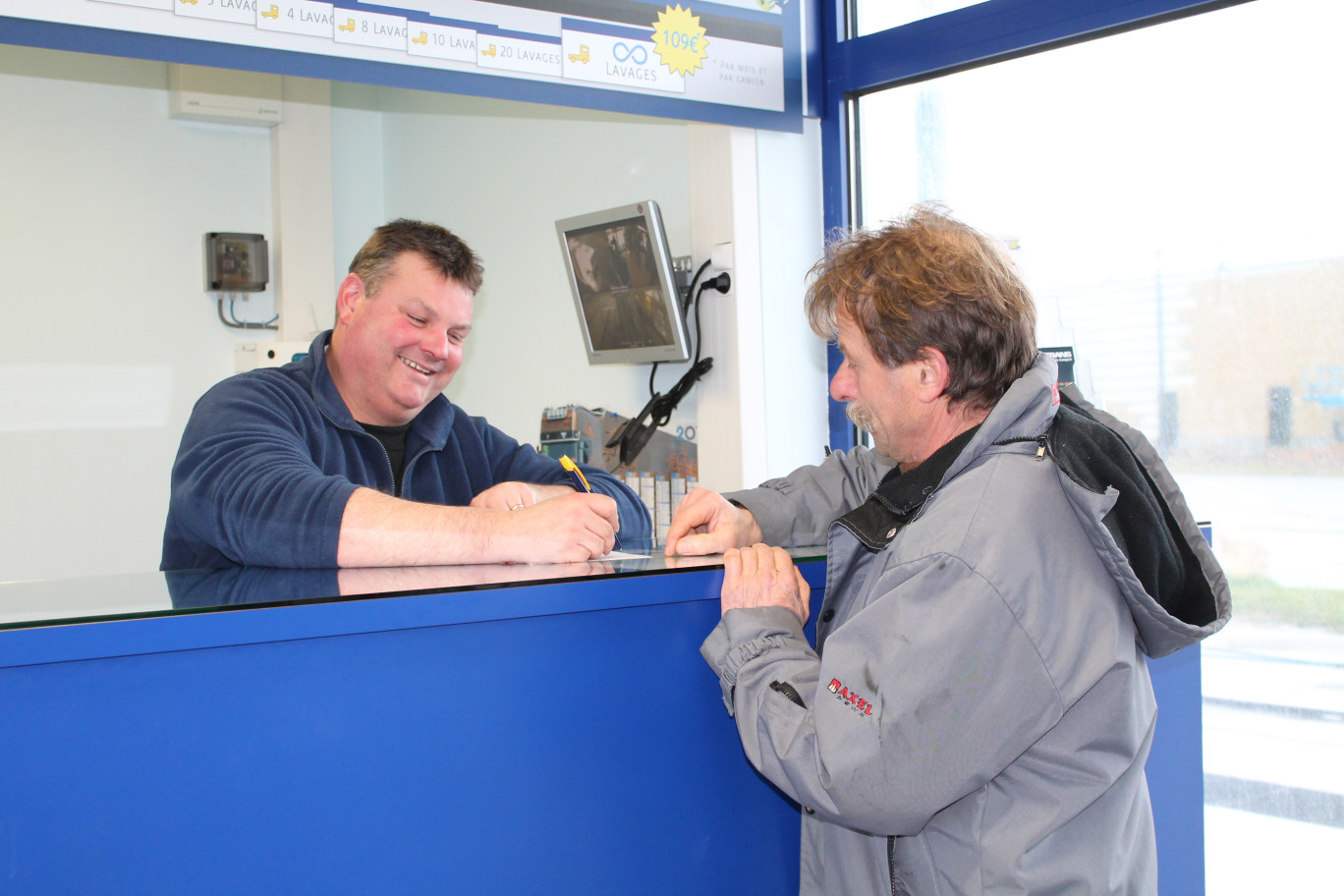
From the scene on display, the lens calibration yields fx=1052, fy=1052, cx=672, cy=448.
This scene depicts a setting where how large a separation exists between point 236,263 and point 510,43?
274 centimetres

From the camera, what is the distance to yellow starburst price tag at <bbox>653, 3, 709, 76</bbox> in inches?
112

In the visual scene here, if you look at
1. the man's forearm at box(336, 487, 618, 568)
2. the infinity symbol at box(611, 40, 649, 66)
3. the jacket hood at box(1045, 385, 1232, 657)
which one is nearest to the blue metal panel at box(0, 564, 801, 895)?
the man's forearm at box(336, 487, 618, 568)

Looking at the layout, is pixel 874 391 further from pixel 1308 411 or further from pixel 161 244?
pixel 161 244

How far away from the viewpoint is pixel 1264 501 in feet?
8.36

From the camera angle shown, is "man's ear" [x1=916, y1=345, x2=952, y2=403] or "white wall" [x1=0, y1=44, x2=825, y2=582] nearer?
"man's ear" [x1=916, y1=345, x2=952, y2=403]

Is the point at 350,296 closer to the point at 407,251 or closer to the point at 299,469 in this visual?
the point at 407,251

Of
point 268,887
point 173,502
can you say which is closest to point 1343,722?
point 268,887

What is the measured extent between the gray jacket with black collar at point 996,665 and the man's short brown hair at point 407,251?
1202 mm

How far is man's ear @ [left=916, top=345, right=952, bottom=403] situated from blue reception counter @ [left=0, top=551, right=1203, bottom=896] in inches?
12.5

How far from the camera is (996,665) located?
1091 millimetres

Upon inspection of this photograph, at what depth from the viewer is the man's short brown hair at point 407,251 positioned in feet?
7.22

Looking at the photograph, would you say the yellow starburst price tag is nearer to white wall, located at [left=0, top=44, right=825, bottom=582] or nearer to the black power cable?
the black power cable

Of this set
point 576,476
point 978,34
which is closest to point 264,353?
point 576,476

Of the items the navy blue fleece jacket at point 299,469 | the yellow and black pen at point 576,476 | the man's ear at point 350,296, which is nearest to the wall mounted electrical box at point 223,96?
the man's ear at point 350,296
